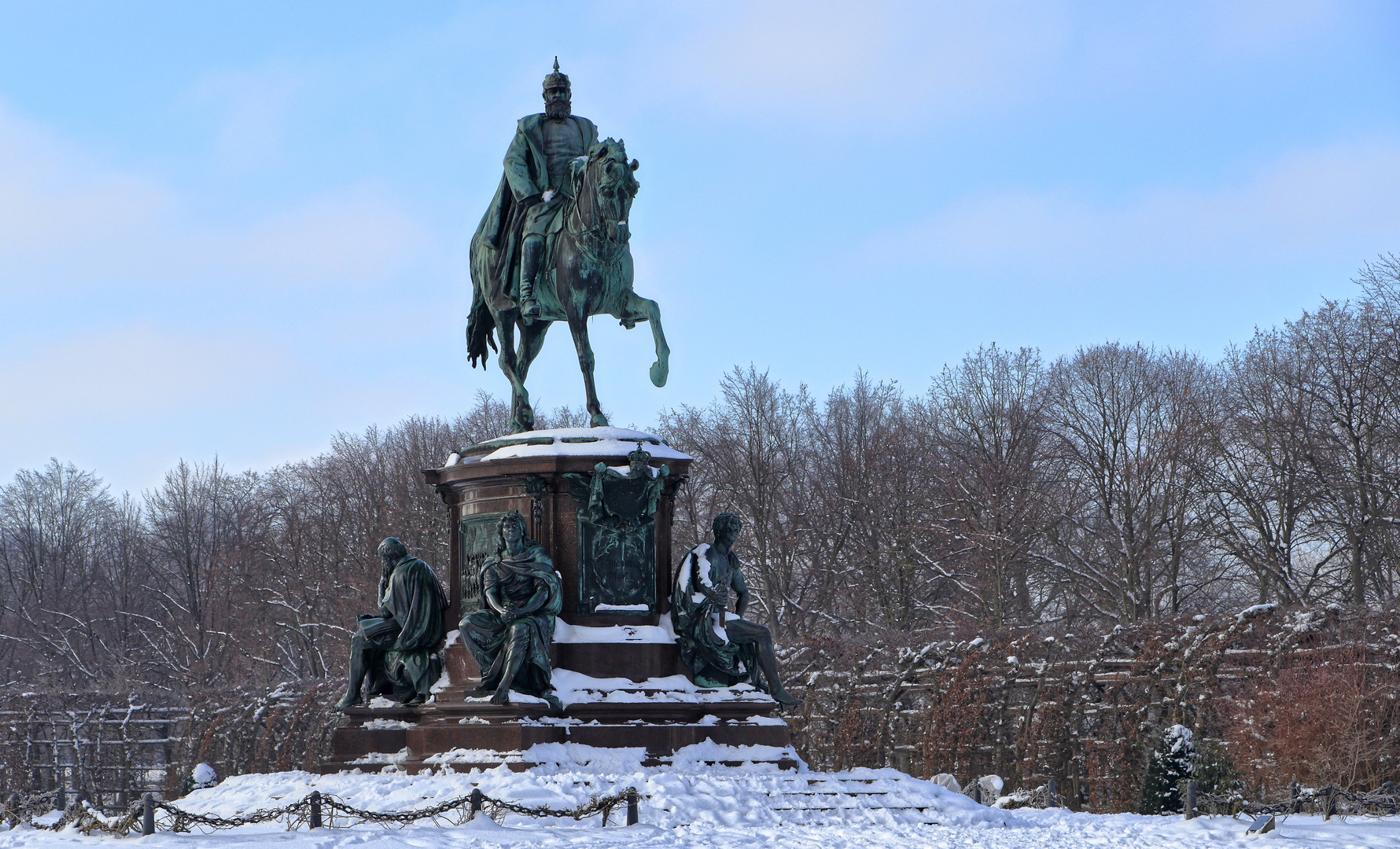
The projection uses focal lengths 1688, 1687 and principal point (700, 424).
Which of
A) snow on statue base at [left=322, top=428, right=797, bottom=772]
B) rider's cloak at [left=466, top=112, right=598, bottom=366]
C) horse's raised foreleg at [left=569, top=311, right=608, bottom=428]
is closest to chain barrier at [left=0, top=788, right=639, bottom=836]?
snow on statue base at [left=322, top=428, right=797, bottom=772]

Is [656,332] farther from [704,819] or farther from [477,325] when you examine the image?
[704,819]

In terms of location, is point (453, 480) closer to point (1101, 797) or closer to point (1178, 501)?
point (1101, 797)

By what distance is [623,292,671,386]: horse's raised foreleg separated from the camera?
51.5ft


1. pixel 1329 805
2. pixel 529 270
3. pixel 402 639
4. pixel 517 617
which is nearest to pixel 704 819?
pixel 517 617

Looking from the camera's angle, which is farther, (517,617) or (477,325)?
(477,325)

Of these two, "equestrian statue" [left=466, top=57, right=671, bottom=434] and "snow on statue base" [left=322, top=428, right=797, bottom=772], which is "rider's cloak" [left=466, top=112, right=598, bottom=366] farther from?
"snow on statue base" [left=322, top=428, right=797, bottom=772]

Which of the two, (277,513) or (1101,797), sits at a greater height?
(277,513)

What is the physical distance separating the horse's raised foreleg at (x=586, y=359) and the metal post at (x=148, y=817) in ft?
18.2

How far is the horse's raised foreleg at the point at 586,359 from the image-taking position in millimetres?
15578

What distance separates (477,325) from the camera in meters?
16.9

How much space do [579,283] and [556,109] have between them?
190 cm

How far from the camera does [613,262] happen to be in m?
15.6

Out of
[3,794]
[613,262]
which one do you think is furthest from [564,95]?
[3,794]

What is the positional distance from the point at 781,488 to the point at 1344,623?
871 inches
